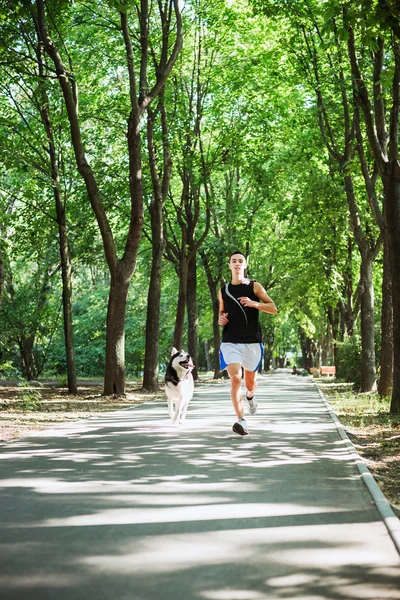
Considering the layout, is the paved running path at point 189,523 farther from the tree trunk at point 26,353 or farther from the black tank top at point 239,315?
the tree trunk at point 26,353

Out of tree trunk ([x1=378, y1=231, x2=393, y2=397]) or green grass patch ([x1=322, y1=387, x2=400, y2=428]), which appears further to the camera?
tree trunk ([x1=378, y1=231, x2=393, y2=397])

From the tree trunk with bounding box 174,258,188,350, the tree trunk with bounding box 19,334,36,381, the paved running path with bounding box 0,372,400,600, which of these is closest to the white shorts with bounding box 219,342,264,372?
the paved running path with bounding box 0,372,400,600

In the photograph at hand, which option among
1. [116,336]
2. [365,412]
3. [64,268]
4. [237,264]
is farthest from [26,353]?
[237,264]

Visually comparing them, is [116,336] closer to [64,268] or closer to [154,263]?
[64,268]

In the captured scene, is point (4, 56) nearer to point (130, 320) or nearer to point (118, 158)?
point (118, 158)

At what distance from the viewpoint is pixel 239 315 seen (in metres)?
11.1

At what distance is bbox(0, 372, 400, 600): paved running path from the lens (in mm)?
4477

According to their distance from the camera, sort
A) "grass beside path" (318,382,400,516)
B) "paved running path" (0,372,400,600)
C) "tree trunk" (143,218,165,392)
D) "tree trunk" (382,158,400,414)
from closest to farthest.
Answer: "paved running path" (0,372,400,600), "grass beside path" (318,382,400,516), "tree trunk" (382,158,400,414), "tree trunk" (143,218,165,392)

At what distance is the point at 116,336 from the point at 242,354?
9950mm

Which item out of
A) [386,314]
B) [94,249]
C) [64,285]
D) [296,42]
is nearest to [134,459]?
[386,314]

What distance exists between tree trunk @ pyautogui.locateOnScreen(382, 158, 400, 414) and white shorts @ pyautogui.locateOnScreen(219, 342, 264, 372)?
4183 millimetres

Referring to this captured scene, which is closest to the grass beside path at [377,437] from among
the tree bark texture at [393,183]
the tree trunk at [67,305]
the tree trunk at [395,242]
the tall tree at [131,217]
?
the tree trunk at [395,242]

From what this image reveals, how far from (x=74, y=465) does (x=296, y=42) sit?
1726cm

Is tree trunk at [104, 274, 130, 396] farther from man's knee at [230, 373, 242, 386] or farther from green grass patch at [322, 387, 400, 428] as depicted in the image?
man's knee at [230, 373, 242, 386]
